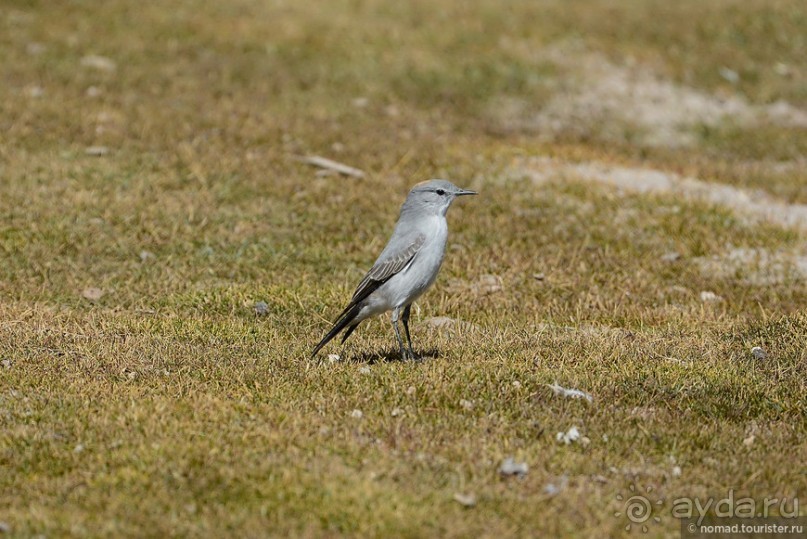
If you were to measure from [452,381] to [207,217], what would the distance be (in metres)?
6.23

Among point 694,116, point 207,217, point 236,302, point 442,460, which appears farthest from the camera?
point 694,116

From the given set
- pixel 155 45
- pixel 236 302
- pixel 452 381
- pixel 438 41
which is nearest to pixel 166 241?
pixel 236 302

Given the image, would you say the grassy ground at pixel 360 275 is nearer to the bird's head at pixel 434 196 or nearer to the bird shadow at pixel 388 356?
the bird shadow at pixel 388 356

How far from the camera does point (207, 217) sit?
13.9 meters

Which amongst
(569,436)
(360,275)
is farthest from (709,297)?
(569,436)

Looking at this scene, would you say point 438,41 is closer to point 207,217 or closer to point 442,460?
point 207,217

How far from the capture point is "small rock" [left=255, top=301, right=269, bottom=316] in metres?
11.2

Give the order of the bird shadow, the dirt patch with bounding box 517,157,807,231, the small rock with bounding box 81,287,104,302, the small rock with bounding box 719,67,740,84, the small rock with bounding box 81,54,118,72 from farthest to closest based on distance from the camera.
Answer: the small rock with bounding box 719,67,740,84 → the small rock with bounding box 81,54,118,72 → the dirt patch with bounding box 517,157,807,231 → the small rock with bounding box 81,287,104,302 → the bird shadow

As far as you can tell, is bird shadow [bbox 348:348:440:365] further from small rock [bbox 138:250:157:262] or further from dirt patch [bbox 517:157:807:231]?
dirt patch [bbox 517:157:807:231]

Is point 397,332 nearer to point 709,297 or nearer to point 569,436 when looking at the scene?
point 569,436

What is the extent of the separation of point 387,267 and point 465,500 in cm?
303

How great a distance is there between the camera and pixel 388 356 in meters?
9.92

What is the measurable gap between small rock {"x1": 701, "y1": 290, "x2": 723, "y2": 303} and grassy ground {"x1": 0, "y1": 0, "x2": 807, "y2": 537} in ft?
0.53

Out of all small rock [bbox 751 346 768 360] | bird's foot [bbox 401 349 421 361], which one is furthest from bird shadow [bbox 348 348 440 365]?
small rock [bbox 751 346 768 360]
